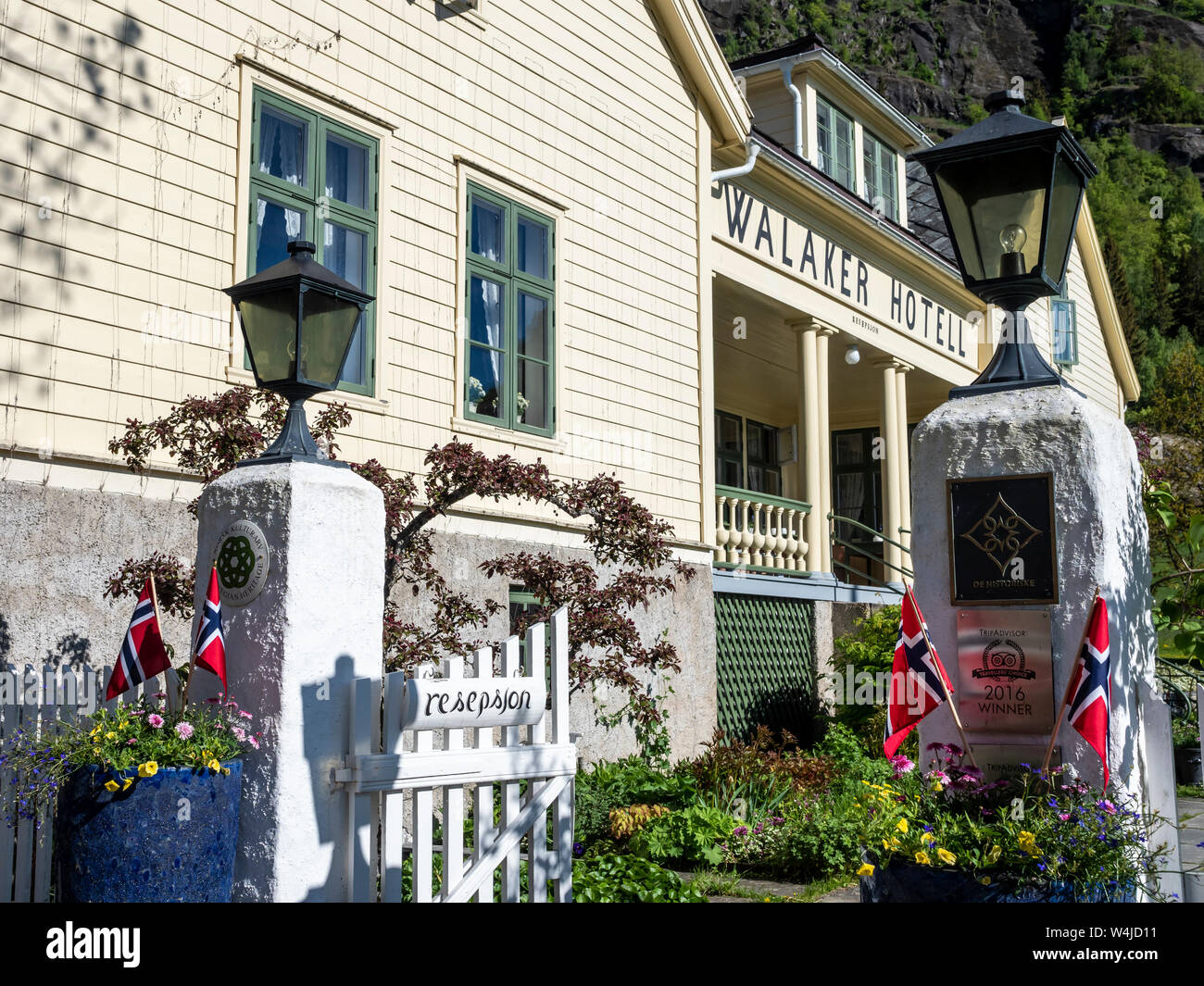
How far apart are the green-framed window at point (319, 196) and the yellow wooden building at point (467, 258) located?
2cm

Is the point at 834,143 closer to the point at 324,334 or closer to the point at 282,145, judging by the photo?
the point at 282,145

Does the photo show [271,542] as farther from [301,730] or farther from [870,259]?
[870,259]

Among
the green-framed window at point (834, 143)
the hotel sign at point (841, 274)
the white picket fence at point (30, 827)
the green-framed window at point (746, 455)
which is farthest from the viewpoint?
the green-framed window at point (746, 455)

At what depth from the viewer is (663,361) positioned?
11867 millimetres

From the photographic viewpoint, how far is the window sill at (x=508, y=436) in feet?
30.8

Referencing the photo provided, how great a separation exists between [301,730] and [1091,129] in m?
101

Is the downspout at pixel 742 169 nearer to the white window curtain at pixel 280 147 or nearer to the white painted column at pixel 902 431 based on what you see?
the white painted column at pixel 902 431

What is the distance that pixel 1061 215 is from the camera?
430 centimetres

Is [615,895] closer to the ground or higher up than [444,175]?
closer to the ground

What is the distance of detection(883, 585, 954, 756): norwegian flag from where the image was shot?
13.0ft

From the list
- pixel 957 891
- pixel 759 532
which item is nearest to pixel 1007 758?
pixel 957 891

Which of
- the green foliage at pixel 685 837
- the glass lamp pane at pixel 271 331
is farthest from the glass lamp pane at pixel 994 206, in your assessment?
the green foliage at pixel 685 837
